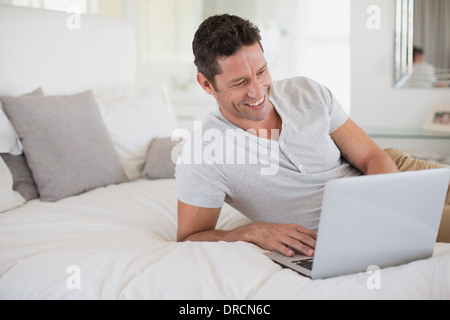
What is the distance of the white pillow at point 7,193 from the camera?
6.06 ft

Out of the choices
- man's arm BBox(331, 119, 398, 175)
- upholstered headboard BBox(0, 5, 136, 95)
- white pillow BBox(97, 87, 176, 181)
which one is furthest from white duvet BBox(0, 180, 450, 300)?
upholstered headboard BBox(0, 5, 136, 95)

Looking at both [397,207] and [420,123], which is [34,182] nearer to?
[397,207]

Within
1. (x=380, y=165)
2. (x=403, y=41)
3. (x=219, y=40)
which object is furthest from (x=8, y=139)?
(x=403, y=41)

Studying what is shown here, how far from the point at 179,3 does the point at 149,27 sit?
1.17 feet

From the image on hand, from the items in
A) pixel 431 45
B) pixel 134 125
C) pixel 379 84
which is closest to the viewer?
pixel 134 125

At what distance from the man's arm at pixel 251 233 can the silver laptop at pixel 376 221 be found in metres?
0.10

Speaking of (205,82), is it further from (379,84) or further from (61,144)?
(379,84)

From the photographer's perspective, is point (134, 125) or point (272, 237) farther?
point (134, 125)

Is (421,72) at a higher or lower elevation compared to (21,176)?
higher

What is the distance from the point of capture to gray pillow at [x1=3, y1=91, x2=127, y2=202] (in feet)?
6.55

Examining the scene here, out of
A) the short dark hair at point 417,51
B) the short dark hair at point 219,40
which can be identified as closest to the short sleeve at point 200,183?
the short dark hair at point 219,40

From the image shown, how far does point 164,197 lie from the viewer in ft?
6.59

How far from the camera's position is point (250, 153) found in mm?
1468

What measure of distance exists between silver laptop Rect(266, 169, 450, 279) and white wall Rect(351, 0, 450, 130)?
2.40 m
